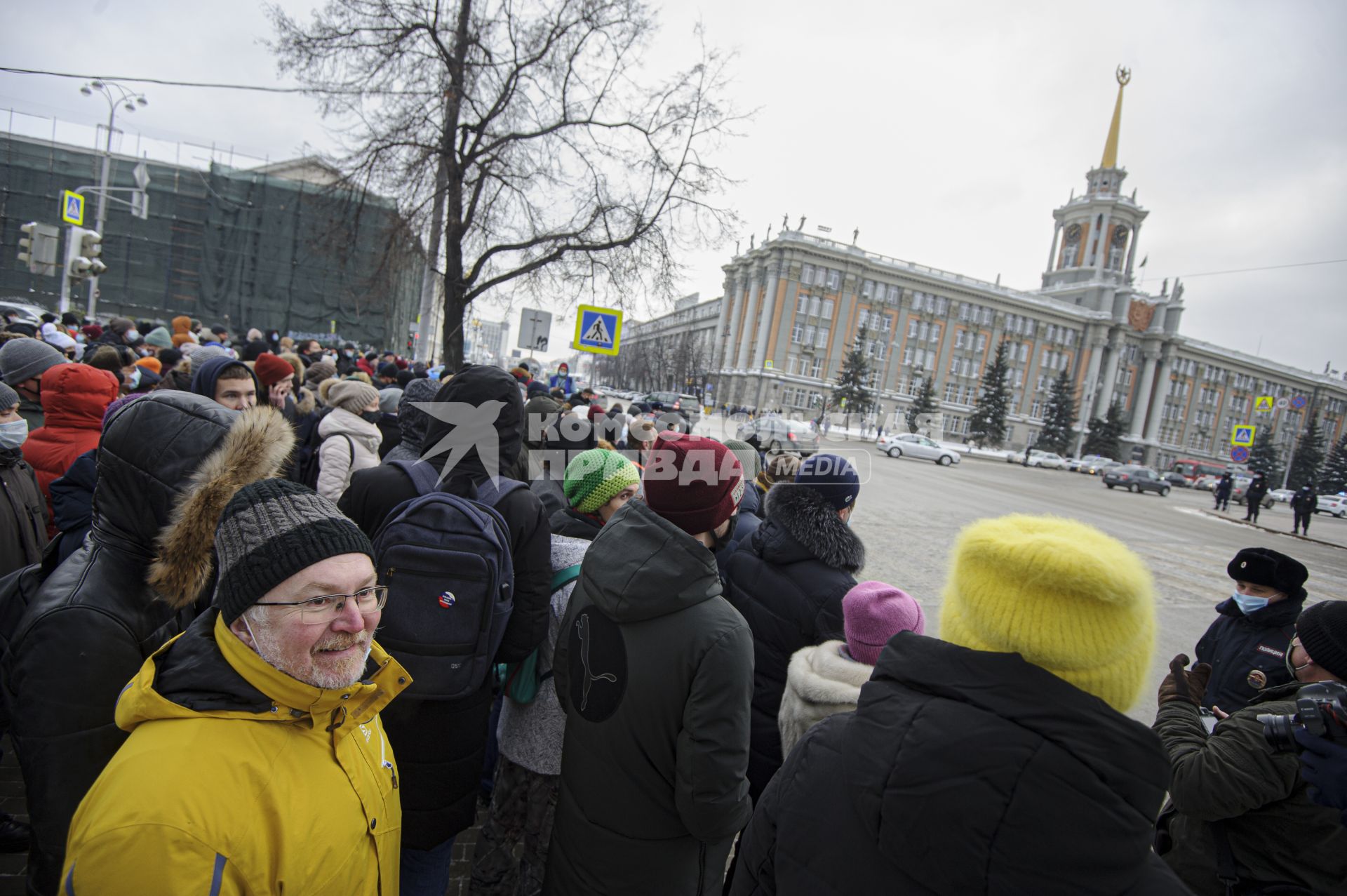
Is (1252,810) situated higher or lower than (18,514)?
higher

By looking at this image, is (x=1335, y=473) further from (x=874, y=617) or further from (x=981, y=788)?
(x=981, y=788)

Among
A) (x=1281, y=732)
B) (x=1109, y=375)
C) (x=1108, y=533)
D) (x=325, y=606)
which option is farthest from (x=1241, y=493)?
(x=325, y=606)

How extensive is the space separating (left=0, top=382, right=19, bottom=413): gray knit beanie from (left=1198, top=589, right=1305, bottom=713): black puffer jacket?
5.65 metres

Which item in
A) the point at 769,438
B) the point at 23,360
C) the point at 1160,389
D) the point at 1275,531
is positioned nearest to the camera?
the point at 23,360

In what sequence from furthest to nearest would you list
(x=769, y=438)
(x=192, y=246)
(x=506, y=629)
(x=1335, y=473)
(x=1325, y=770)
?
(x=1335, y=473) < (x=192, y=246) < (x=769, y=438) < (x=506, y=629) < (x=1325, y=770)

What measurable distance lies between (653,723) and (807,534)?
3.34ft

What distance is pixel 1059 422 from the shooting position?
6800cm

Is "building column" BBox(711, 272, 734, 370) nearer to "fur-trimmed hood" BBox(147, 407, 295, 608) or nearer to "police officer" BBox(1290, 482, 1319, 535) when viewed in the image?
"police officer" BBox(1290, 482, 1319, 535)

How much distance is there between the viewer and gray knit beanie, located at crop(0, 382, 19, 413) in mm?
3012

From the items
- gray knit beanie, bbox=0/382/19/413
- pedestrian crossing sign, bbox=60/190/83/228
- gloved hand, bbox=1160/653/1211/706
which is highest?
pedestrian crossing sign, bbox=60/190/83/228

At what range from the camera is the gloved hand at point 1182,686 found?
6.88ft

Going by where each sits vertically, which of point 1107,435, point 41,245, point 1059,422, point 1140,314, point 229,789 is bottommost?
point 229,789

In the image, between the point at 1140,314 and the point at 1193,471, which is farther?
the point at 1140,314

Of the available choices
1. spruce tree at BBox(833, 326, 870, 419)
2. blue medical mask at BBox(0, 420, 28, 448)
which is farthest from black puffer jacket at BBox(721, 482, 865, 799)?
spruce tree at BBox(833, 326, 870, 419)
